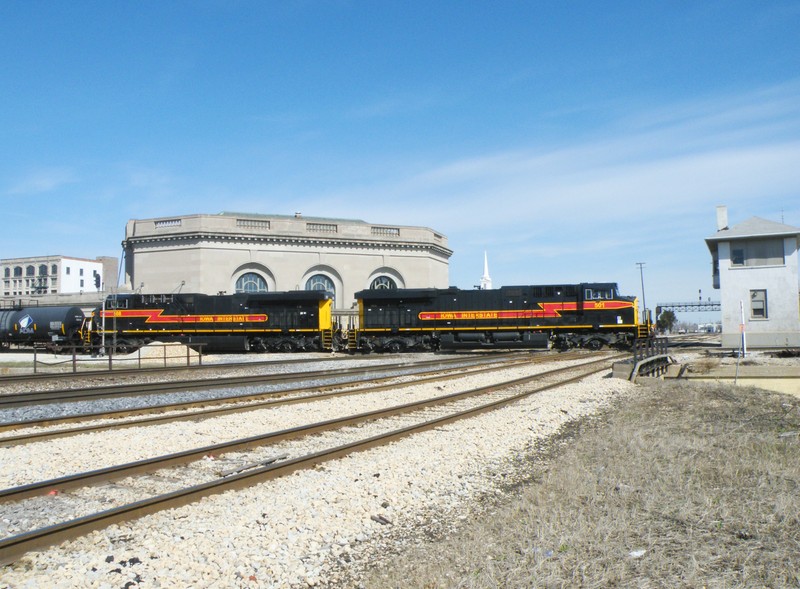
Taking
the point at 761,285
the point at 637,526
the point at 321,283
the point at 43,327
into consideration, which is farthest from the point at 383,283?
the point at 637,526

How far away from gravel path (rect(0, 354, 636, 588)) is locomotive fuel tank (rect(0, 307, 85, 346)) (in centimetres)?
2781

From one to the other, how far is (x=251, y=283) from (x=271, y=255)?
261 centimetres

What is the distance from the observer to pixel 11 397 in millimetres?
13430

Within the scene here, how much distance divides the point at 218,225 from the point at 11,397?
33.8m

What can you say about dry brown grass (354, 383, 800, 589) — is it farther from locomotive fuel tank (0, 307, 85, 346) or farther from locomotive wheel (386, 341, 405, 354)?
locomotive fuel tank (0, 307, 85, 346)

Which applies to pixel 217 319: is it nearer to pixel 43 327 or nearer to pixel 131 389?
pixel 43 327

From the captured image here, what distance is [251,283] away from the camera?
47.4 m

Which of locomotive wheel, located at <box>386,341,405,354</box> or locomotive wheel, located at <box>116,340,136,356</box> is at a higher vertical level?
locomotive wheel, located at <box>116,340,136,356</box>

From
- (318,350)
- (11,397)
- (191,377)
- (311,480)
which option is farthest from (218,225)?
(311,480)

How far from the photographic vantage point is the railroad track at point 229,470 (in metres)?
4.82

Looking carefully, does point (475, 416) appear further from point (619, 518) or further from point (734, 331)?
point (734, 331)

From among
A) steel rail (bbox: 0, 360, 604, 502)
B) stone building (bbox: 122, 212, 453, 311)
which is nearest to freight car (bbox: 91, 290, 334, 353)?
stone building (bbox: 122, 212, 453, 311)

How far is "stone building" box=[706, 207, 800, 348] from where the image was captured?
99.9 ft

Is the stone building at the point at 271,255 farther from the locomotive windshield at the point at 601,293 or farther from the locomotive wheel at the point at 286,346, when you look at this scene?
the locomotive windshield at the point at 601,293
